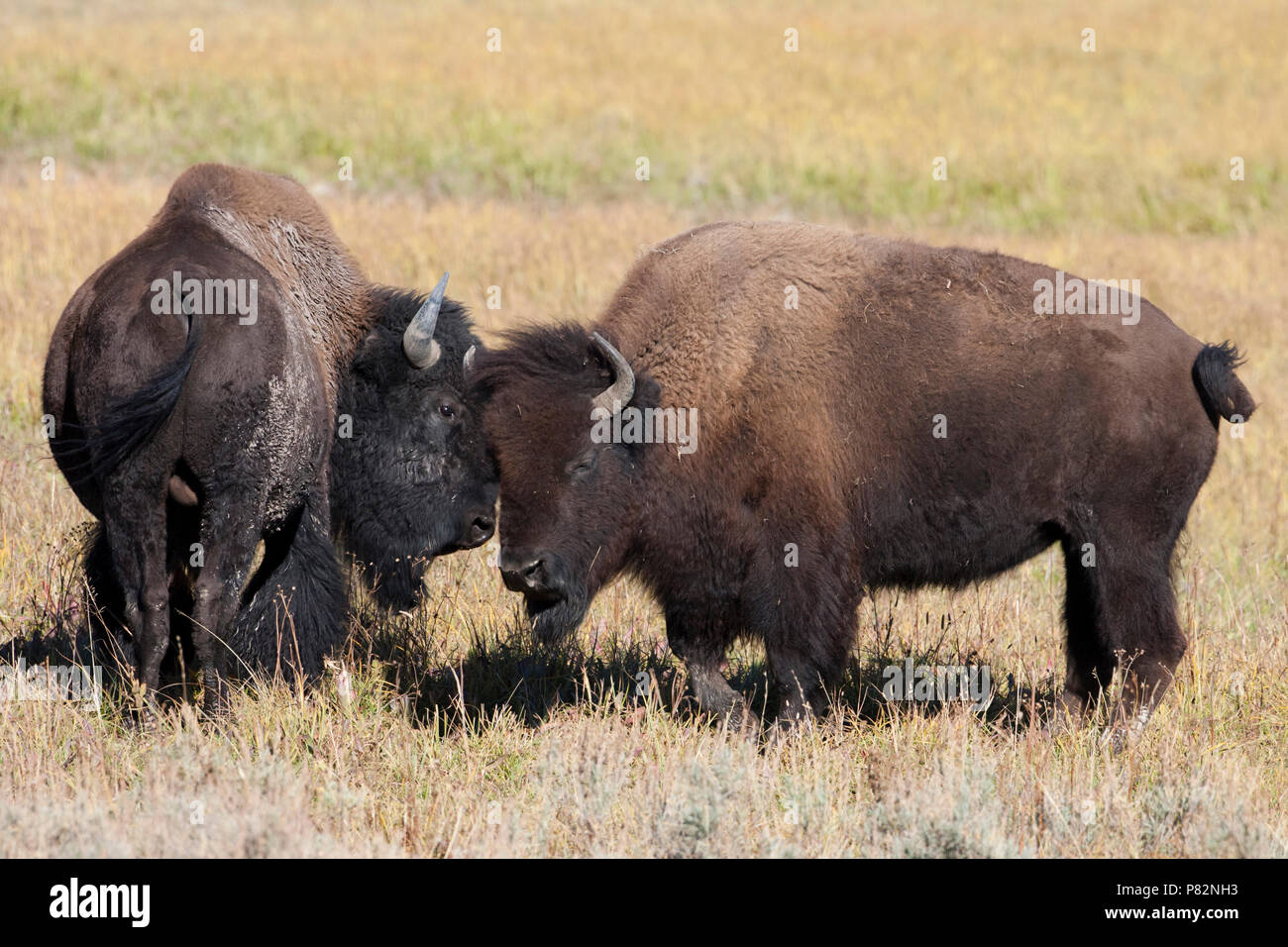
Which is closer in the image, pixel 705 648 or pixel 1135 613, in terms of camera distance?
pixel 1135 613

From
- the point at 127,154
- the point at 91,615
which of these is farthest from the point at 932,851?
the point at 127,154

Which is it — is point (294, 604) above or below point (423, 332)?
below

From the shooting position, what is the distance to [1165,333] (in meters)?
5.54

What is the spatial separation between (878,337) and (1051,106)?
79.5 feet

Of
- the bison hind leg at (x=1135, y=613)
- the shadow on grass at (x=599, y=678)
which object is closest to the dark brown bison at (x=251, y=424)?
the shadow on grass at (x=599, y=678)

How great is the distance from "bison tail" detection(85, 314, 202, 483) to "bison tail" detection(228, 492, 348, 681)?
3.63 feet

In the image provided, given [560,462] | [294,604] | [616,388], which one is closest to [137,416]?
[294,604]

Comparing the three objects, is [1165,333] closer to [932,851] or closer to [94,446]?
[932,851]

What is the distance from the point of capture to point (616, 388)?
514cm

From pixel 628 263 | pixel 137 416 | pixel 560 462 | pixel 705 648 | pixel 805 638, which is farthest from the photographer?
pixel 628 263

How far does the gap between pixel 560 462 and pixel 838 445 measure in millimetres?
1175

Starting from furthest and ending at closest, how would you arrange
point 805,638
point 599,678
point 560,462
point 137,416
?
point 599,678 → point 805,638 → point 560,462 → point 137,416

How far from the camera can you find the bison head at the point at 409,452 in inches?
237

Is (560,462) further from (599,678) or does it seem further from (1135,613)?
(1135,613)
